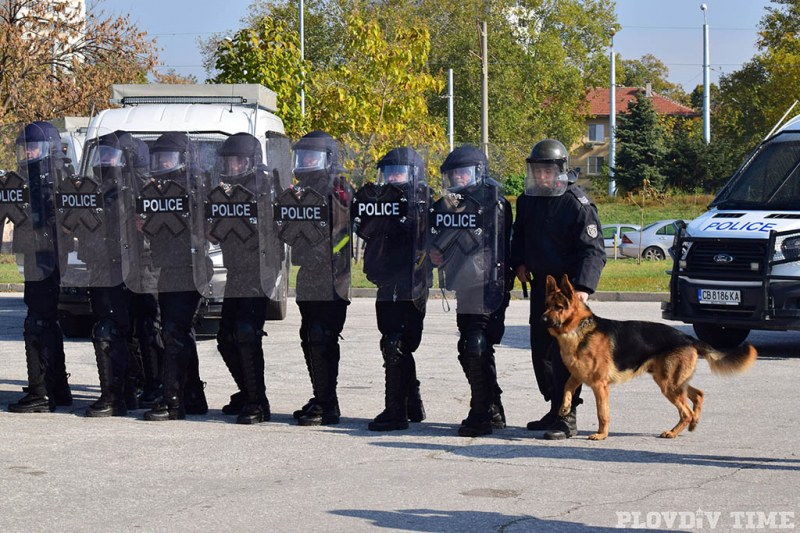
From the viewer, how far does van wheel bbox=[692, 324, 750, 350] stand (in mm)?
13508

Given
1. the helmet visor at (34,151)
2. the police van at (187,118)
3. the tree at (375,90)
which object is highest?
the tree at (375,90)

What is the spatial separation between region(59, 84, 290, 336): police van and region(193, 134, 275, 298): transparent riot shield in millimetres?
4483

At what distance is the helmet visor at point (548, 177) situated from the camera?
27.7ft

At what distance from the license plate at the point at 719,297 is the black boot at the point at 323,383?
5066mm

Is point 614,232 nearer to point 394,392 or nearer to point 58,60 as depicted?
point 58,60

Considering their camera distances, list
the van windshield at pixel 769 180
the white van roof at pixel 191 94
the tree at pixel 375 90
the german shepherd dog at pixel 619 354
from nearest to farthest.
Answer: the german shepherd dog at pixel 619 354 < the van windshield at pixel 769 180 < the white van roof at pixel 191 94 < the tree at pixel 375 90

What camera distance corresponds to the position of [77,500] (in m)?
6.52

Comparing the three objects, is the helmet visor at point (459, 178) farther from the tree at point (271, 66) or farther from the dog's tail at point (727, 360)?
the tree at point (271, 66)

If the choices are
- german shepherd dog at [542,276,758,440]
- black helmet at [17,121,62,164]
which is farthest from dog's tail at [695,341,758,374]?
black helmet at [17,121,62,164]

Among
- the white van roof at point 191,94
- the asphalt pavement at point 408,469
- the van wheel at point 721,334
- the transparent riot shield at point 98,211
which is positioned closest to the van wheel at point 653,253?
the white van roof at point 191,94

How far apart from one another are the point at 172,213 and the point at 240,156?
26.3 inches

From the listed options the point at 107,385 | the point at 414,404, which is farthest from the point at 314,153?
the point at 107,385

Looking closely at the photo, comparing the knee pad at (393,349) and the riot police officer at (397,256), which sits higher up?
the riot police officer at (397,256)

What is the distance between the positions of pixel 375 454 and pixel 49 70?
86.3 feet
